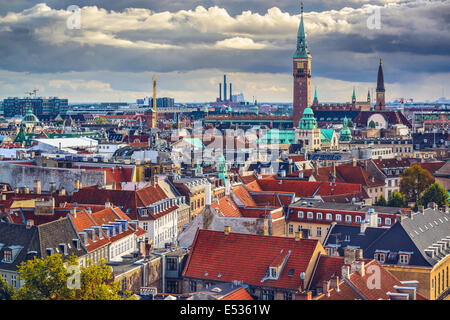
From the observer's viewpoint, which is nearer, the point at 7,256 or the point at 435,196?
the point at 7,256

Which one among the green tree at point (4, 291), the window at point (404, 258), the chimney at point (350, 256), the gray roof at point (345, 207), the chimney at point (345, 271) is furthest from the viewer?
the gray roof at point (345, 207)

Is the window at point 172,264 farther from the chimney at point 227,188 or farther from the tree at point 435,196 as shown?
the tree at point 435,196

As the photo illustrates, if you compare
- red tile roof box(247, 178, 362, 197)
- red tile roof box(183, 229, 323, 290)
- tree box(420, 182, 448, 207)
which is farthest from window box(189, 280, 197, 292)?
tree box(420, 182, 448, 207)

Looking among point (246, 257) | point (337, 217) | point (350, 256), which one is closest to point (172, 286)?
point (246, 257)

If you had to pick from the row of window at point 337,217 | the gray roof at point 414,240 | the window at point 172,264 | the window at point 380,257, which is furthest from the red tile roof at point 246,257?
the row of window at point 337,217

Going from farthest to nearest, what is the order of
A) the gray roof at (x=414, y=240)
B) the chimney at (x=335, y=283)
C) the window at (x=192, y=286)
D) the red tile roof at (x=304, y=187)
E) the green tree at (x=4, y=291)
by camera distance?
the red tile roof at (x=304, y=187), the gray roof at (x=414, y=240), the window at (x=192, y=286), the chimney at (x=335, y=283), the green tree at (x=4, y=291)

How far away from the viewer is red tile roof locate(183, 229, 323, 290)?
3847cm

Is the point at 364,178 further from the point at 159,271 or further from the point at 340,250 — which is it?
the point at 159,271

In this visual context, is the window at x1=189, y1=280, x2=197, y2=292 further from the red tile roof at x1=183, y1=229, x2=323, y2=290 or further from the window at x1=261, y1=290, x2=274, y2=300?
the window at x1=261, y1=290, x2=274, y2=300

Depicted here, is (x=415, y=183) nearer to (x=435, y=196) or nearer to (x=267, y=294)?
(x=435, y=196)

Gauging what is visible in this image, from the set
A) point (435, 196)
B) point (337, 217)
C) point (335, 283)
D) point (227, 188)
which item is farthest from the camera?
point (435, 196)

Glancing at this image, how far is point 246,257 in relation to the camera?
132 ft

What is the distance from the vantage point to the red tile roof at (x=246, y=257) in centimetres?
3847

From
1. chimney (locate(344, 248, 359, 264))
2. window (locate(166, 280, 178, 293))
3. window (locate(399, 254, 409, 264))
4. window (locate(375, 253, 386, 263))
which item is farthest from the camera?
window (locate(375, 253, 386, 263))
